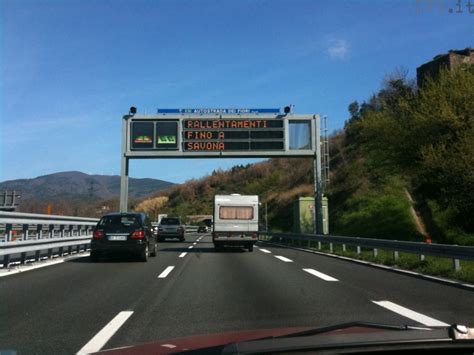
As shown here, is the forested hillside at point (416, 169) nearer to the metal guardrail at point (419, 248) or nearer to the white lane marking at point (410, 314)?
the metal guardrail at point (419, 248)

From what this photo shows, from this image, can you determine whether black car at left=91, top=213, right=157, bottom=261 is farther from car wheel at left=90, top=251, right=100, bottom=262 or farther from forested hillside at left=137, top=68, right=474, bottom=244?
forested hillside at left=137, top=68, right=474, bottom=244

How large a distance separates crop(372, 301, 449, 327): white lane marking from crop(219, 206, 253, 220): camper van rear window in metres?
16.9

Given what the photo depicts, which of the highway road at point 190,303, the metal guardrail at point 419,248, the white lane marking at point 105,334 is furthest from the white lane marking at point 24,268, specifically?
the metal guardrail at point 419,248

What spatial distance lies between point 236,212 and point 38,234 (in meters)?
11.0

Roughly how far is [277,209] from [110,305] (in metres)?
58.9

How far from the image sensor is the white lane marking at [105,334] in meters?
5.77

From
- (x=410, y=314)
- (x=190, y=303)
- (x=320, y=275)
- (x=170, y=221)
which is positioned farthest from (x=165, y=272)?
(x=170, y=221)

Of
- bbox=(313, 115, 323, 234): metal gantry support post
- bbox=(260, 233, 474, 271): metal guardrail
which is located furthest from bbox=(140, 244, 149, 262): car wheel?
bbox=(313, 115, 323, 234): metal gantry support post

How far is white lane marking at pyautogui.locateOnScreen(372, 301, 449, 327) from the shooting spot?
731 centimetres

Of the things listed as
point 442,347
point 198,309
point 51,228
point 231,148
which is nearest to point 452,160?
point 231,148

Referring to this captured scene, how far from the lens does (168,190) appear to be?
172 meters

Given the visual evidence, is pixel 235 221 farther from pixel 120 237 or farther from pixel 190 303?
pixel 190 303

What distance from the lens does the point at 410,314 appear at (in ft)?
26.5

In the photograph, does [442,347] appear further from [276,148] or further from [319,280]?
[276,148]
